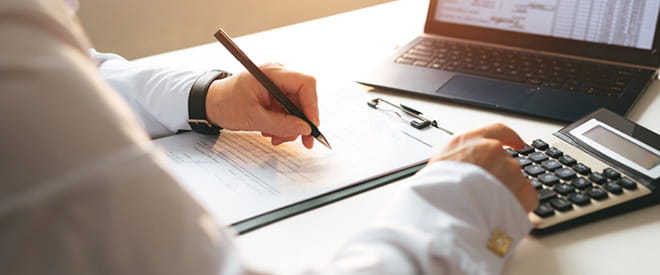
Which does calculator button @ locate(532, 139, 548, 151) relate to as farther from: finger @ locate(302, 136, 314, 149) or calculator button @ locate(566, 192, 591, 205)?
finger @ locate(302, 136, 314, 149)

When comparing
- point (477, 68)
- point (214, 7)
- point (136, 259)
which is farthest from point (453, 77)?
point (214, 7)

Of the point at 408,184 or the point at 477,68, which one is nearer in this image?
the point at 408,184

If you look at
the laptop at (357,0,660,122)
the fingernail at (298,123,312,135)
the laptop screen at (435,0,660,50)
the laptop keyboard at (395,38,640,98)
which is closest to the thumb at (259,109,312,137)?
the fingernail at (298,123,312,135)

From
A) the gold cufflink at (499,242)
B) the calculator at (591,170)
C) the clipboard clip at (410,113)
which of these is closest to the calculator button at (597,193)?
the calculator at (591,170)

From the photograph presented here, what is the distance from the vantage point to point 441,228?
501 millimetres

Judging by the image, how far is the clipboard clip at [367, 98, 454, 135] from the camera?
2.65 feet

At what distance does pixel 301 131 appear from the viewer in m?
0.76

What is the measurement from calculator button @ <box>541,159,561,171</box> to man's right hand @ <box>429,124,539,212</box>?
79 millimetres

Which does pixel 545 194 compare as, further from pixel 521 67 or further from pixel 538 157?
pixel 521 67

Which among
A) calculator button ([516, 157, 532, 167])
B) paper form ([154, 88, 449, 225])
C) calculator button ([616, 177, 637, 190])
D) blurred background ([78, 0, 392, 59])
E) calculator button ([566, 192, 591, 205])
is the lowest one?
blurred background ([78, 0, 392, 59])

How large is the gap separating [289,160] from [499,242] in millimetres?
298

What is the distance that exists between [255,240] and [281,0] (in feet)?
5.46

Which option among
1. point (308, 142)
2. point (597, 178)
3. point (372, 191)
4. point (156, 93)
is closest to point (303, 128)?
point (308, 142)

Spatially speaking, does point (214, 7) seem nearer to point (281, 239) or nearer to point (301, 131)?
point (301, 131)
